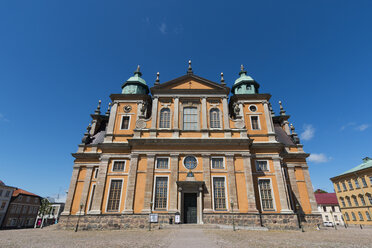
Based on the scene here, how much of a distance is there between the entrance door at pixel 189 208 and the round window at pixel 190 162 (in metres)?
2.89

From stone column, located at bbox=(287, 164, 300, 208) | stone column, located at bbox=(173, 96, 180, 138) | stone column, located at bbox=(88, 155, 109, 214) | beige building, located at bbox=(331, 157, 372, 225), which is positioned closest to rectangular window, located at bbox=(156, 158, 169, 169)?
stone column, located at bbox=(173, 96, 180, 138)

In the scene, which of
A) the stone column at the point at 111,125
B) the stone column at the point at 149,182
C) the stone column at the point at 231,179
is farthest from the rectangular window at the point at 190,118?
the stone column at the point at 111,125

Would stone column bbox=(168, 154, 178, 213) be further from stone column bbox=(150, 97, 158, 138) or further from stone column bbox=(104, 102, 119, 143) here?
stone column bbox=(104, 102, 119, 143)

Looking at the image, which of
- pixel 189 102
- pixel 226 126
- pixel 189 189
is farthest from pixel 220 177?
pixel 189 102

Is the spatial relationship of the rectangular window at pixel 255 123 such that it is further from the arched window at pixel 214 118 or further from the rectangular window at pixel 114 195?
the rectangular window at pixel 114 195

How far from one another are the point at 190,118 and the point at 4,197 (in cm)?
4696

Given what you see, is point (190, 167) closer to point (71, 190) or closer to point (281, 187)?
point (281, 187)

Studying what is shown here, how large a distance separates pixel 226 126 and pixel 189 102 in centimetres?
577

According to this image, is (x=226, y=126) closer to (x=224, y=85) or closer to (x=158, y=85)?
(x=224, y=85)

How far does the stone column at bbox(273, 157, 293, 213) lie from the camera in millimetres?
19922

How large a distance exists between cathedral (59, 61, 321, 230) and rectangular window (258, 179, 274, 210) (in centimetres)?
10

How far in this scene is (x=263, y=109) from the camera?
26.6 meters

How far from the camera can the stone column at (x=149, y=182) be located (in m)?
19.2

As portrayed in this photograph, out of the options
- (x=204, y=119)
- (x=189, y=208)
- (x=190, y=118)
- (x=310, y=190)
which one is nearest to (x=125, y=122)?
(x=190, y=118)
